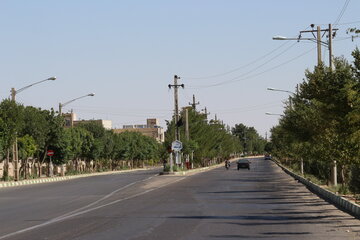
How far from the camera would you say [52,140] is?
73375mm

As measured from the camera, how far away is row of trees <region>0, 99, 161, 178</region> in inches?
2197

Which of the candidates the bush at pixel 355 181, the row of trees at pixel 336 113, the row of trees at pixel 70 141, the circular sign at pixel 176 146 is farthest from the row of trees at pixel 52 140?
the bush at pixel 355 181

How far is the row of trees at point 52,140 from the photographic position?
5581 centimetres

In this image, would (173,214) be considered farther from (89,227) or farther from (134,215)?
(89,227)

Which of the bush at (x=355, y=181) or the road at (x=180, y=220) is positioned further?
the bush at (x=355, y=181)

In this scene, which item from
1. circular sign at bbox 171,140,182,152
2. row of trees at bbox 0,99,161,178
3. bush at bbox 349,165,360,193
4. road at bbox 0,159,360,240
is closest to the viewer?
road at bbox 0,159,360,240

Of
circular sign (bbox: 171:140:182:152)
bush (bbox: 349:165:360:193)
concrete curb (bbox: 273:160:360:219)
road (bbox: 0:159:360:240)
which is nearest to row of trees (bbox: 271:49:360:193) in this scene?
bush (bbox: 349:165:360:193)

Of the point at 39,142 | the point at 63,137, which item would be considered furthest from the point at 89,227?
the point at 63,137

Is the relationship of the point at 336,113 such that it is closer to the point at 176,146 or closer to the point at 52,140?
the point at 176,146

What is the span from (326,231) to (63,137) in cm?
6102

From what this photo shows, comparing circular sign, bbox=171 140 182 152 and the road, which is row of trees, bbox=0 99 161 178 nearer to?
circular sign, bbox=171 140 182 152

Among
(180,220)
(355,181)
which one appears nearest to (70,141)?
(355,181)

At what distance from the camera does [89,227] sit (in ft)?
52.4

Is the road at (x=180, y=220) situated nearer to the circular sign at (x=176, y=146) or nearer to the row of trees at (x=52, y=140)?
the row of trees at (x=52, y=140)
